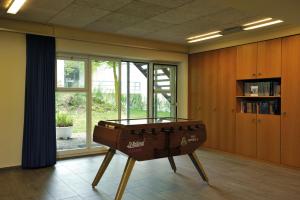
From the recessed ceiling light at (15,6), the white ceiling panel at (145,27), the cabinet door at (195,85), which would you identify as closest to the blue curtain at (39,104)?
the recessed ceiling light at (15,6)

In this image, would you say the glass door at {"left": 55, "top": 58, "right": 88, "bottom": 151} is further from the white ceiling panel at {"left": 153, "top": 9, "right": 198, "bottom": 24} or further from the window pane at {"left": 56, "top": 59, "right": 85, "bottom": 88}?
the white ceiling panel at {"left": 153, "top": 9, "right": 198, "bottom": 24}

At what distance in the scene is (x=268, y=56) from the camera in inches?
205

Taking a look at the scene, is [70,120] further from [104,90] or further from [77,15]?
[77,15]

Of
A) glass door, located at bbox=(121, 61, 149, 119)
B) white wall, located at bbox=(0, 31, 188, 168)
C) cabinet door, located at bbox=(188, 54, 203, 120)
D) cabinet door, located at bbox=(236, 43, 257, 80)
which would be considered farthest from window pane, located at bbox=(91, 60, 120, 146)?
cabinet door, located at bbox=(236, 43, 257, 80)

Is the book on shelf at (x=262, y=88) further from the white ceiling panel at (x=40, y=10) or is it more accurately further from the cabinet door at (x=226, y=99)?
the white ceiling panel at (x=40, y=10)

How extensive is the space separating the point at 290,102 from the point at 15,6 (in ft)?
15.6

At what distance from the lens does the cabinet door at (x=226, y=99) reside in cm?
590

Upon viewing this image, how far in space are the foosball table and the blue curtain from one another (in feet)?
4.93

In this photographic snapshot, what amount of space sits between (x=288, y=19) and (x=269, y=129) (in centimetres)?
210

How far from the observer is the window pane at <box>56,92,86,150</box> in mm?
5590

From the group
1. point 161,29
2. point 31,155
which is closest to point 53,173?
point 31,155

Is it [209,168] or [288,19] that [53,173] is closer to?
[209,168]

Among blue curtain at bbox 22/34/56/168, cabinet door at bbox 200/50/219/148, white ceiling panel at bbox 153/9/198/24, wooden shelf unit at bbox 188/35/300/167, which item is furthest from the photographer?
cabinet door at bbox 200/50/219/148

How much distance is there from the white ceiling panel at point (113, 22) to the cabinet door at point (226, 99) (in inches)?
95.0
